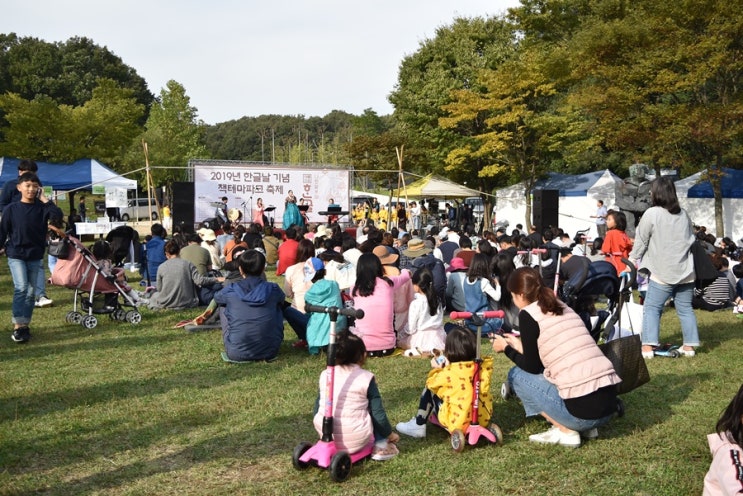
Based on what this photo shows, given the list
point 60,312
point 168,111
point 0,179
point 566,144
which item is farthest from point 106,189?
point 168,111

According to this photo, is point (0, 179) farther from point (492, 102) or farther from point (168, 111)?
point (168, 111)

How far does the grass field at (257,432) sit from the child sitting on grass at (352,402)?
190 millimetres

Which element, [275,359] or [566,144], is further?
[566,144]

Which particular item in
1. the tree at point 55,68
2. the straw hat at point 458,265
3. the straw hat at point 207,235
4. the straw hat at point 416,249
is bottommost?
the straw hat at point 458,265

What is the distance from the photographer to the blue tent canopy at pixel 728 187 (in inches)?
806

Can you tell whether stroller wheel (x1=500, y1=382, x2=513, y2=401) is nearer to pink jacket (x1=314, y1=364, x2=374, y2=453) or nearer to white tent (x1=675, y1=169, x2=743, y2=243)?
pink jacket (x1=314, y1=364, x2=374, y2=453)

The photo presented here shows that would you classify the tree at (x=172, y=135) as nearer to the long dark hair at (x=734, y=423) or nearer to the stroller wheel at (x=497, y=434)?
the stroller wheel at (x=497, y=434)

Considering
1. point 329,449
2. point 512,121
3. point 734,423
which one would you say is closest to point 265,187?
point 512,121

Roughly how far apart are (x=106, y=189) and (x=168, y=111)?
23.1 meters

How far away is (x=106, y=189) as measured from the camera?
20.7 meters

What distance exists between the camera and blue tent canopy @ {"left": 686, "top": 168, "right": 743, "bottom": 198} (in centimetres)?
2048

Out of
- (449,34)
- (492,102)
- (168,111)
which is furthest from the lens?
(168,111)

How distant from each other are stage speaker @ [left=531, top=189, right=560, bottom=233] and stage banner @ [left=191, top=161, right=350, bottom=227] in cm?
669

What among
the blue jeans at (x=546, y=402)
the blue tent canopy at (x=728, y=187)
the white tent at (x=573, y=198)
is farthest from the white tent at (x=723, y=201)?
the blue jeans at (x=546, y=402)
